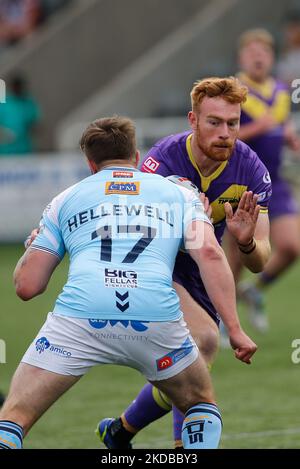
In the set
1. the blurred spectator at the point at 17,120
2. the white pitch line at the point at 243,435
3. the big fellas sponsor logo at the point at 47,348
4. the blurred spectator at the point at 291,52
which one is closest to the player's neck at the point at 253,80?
the white pitch line at the point at 243,435

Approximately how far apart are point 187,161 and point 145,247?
1412 mm

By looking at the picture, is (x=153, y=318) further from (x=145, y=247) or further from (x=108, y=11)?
(x=108, y=11)

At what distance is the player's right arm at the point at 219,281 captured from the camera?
5539 millimetres

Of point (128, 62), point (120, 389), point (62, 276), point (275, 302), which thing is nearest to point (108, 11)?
point (128, 62)

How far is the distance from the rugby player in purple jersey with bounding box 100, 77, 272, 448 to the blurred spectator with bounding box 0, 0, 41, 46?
18037 millimetres

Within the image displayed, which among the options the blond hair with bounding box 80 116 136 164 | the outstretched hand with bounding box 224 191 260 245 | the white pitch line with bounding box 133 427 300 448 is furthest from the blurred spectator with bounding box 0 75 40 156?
the blond hair with bounding box 80 116 136 164

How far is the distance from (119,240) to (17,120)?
16.6 meters

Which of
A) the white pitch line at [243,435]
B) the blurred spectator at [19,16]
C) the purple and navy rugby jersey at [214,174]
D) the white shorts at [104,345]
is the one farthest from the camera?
the blurred spectator at [19,16]

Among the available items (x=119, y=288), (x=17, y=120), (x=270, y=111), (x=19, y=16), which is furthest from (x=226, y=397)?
(x=19, y=16)

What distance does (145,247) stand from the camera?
550cm

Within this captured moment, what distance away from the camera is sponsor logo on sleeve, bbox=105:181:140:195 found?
5547 mm

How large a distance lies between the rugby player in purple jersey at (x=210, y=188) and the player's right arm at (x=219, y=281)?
481 mm

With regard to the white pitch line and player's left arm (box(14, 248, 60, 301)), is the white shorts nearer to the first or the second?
player's left arm (box(14, 248, 60, 301))

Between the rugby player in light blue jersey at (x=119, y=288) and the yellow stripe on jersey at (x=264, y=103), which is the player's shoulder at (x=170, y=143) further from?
the yellow stripe on jersey at (x=264, y=103)
